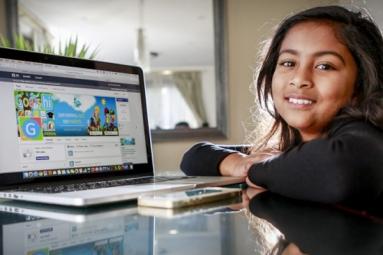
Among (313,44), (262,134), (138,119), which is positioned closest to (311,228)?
(313,44)

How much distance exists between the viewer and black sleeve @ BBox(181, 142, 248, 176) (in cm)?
108

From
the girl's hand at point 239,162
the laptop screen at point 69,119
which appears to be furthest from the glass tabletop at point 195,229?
the girl's hand at point 239,162

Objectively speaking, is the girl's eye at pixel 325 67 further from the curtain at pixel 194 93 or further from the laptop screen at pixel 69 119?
the curtain at pixel 194 93

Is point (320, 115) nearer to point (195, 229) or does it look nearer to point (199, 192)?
point (199, 192)

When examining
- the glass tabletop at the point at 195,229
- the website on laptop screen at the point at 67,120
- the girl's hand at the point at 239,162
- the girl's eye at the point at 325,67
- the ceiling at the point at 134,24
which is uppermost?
the ceiling at the point at 134,24

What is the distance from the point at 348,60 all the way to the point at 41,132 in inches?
27.1

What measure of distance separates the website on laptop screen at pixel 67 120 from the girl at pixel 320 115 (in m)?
0.21

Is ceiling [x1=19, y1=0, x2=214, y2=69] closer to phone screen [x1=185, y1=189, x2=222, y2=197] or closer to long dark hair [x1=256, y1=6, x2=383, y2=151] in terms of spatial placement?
long dark hair [x1=256, y1=6, x2=383, y2=151]

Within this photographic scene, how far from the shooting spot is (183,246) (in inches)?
15.6

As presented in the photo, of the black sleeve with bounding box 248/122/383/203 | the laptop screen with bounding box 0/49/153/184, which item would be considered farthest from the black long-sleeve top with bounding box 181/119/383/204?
the laptop screen with bounding box 0/49/153/184

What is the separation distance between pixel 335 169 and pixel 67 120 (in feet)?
1.88

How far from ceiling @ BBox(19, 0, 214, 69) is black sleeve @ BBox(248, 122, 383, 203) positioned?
1902 mm

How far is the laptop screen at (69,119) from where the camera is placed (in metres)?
0.83

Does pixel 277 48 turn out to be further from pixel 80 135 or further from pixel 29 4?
pixel 29 4
